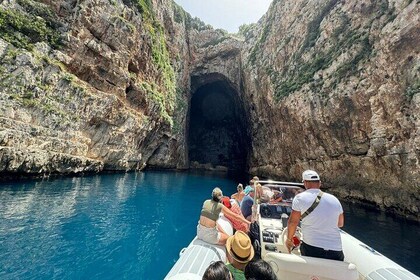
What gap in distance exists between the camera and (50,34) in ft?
69.7

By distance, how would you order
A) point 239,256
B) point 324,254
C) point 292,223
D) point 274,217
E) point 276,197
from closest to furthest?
point 239,256, point 324,254, point 292,223, point 274,217, point 276,197

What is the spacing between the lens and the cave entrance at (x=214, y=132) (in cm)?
5681

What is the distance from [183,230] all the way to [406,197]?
13501 millimetres

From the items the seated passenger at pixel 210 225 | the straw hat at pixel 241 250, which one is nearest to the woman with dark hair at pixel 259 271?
the straw hat at pixel 241 250

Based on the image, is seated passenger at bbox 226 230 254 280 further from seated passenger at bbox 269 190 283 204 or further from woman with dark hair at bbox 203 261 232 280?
seated passenger at bbox 269 190 283 204

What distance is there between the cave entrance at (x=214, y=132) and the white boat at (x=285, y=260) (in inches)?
1939

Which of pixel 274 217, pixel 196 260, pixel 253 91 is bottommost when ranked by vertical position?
pixel 196 260

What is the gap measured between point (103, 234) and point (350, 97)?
61.3 ft

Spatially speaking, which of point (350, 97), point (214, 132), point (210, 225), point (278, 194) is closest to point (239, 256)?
point (210, 225)

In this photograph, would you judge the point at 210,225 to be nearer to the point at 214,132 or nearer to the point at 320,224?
the point at 320,224

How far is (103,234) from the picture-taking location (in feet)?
26.3

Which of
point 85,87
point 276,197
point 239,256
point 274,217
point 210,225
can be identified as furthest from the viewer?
point 85,87

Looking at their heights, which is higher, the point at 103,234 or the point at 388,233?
the point at 103,234

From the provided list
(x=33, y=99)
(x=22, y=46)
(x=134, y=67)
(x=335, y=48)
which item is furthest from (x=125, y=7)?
(x=335, y=48)
